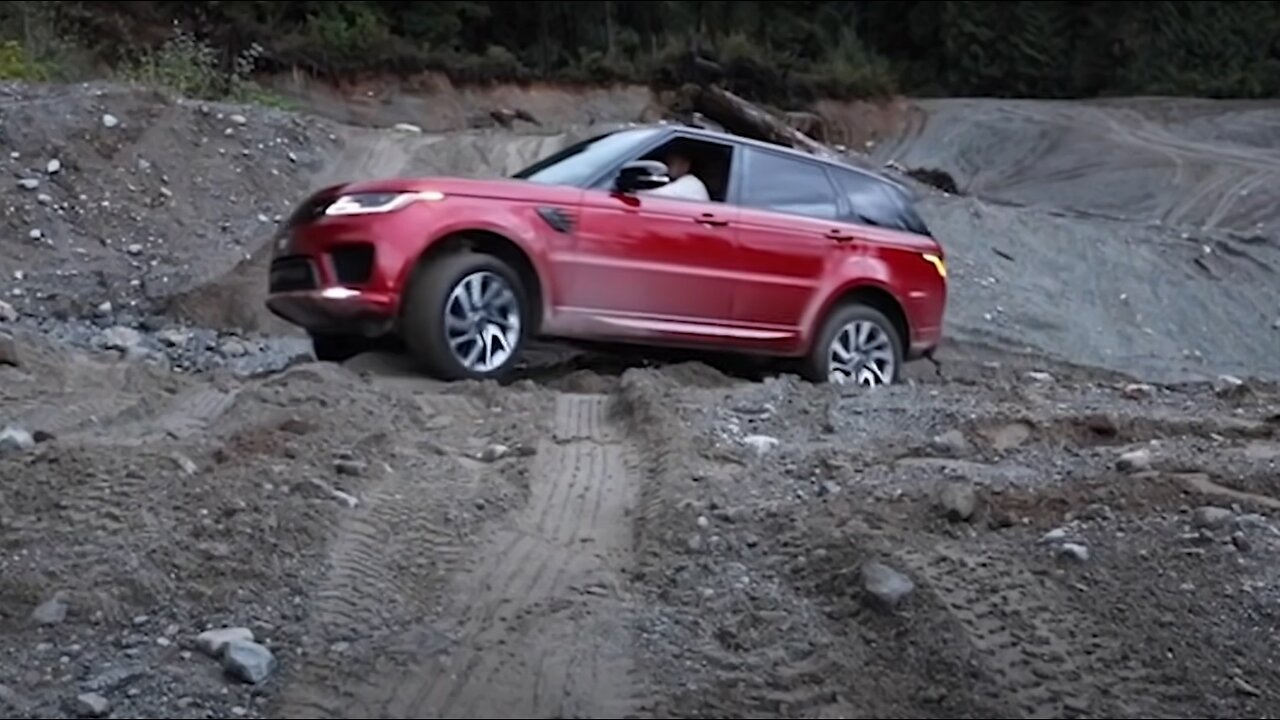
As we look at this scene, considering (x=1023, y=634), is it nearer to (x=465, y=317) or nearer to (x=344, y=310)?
(x=465, y=317)

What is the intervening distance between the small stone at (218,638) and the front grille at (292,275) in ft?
15.4

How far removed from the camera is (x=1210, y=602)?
5.58 m

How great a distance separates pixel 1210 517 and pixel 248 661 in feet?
10.8

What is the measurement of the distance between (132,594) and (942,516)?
2622mm

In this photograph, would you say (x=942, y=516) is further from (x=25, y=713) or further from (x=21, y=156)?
(x=21, y=156)

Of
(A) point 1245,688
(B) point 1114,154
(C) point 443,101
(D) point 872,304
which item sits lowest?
(C) point 443,101

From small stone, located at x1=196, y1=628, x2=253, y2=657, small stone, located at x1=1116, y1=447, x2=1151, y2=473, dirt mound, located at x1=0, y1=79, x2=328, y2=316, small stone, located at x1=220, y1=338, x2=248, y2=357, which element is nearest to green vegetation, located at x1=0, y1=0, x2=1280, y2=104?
dirt mound, located at x1=0, y1=79, x2=328, y2=316

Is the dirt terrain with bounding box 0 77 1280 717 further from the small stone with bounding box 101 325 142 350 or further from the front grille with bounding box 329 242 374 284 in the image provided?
the front grille with bounding box 329 242 374 284

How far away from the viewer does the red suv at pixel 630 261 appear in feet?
31.4

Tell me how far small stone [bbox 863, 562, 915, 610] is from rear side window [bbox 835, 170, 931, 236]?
20.2ft

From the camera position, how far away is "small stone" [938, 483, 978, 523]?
6277mm

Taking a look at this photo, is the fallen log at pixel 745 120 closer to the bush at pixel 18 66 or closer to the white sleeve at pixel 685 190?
the bush at pixel 18 66

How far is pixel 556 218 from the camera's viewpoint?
32.7 ft

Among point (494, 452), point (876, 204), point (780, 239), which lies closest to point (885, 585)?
point (494, 452)
